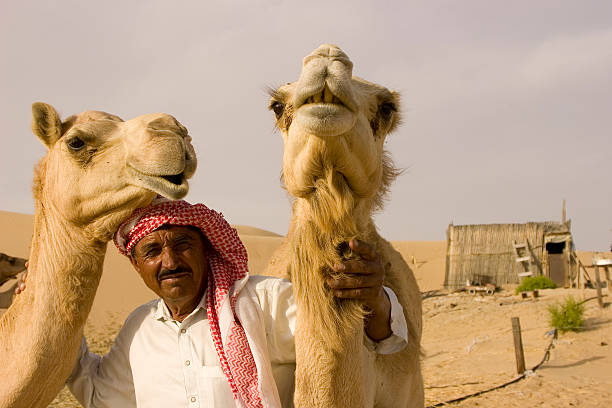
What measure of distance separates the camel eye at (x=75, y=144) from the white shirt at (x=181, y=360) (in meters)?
0.85

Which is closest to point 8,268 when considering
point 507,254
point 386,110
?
point 386,110

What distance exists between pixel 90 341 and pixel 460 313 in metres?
10.4

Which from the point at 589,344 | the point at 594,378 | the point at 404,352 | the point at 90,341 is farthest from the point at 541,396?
the point at 90,341

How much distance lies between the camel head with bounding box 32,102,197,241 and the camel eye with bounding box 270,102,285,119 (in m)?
0.40

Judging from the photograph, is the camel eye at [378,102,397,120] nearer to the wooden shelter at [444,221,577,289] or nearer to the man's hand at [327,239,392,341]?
the man's hand at [327,239,392,341]

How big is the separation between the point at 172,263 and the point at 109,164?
1.72 feet

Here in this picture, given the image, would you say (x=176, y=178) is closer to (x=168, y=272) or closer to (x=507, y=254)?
(x=168, y=272)

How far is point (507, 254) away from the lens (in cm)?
2261

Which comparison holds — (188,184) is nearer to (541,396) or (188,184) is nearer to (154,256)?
(154,256)

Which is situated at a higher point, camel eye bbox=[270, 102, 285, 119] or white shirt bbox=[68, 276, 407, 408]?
camel eye bbox=[270, 102, 285, 119]

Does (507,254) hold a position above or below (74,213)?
above

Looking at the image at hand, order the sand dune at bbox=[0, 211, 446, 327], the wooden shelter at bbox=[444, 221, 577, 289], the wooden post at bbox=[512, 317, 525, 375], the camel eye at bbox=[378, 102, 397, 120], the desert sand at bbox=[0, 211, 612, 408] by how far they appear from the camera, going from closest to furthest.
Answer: the camel eye at bbox=[378, 102, 397, 120], the desert sand at bbox=[0, 211, 612, 408], the wooden post at bbox=[512, 317, 525, 375], the wooden shelter at bbox=[444, 221, 577, 289], the sand dune at bbox=[0, 211, 446, 327]

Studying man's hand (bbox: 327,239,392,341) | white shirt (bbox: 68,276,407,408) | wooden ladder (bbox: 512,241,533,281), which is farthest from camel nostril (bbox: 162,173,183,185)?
wooden ladder (bbox: 512,241,533,281)

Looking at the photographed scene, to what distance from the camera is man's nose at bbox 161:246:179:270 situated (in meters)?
2.60
